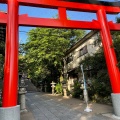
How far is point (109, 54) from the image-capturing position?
8.09 metres

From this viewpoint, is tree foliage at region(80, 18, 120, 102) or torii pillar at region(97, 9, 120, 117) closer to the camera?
torii pillar at region(97, 9, 120, 117)

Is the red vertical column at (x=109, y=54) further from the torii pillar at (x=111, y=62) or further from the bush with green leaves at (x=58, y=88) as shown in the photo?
the bush with green leaves at (x=58, y=88)

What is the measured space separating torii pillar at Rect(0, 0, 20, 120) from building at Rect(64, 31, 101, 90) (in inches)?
413

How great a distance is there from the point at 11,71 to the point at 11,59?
45 centimetres

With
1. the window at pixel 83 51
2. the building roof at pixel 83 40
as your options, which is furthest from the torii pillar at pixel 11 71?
the window at pixel 83 51

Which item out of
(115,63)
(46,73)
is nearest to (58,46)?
(46,73)

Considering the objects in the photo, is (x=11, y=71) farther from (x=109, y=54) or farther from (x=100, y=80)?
(x=100, y=80)

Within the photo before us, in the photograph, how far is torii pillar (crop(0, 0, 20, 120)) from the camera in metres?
5.80

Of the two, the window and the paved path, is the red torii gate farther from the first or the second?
the window

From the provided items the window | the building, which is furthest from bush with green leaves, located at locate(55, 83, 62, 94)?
the window

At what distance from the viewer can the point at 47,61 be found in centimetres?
2261

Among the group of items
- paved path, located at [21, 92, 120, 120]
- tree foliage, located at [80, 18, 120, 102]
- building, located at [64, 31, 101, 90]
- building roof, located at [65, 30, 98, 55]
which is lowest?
paved path, located at [21, 92, 120, 120]

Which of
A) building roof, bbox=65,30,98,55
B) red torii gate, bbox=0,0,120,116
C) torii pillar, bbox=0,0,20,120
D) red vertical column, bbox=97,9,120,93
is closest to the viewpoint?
torii pillar, bbox=0,0,20,120

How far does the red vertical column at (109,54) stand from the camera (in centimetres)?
764
